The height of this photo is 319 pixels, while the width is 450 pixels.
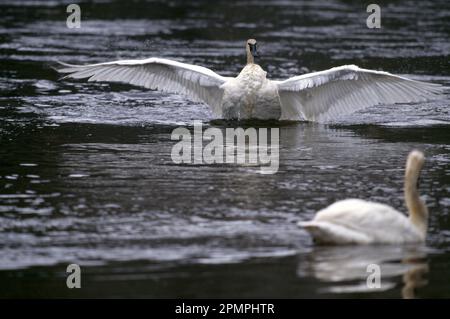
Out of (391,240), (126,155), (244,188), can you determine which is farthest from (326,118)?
(391,240)

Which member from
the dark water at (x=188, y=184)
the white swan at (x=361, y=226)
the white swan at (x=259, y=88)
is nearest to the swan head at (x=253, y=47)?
the white swan at (x=259, y=88)

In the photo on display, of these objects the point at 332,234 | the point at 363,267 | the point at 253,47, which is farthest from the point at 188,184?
the point at 253,47

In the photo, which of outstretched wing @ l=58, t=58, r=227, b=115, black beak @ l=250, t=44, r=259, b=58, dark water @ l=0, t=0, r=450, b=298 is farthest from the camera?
black beak @ l=250, t=44, r=259, b=58

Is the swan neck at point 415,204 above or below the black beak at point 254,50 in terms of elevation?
below

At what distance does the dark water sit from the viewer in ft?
28.1

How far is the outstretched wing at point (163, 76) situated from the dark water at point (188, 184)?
0.41 metres

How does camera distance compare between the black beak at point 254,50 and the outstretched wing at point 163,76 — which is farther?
the black beak at point 254,50

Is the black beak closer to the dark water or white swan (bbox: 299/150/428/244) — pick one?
the dark water

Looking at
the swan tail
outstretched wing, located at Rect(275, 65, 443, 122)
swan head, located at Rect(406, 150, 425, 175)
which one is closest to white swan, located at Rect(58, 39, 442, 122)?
outstretched wing, located at Rect(275, 65, 443, 122)

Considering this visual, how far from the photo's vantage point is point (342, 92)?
1622cm

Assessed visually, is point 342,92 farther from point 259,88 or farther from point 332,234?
point 332,234

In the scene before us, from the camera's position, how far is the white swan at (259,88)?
625 inches

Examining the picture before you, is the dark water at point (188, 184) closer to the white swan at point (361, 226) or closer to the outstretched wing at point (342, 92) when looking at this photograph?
the white swan at point (361, 226)

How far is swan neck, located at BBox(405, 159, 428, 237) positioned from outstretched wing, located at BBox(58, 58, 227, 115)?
703cm
